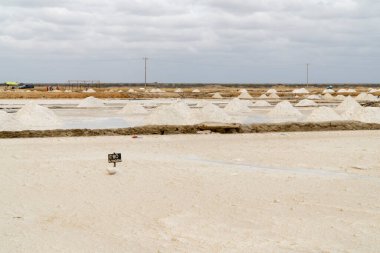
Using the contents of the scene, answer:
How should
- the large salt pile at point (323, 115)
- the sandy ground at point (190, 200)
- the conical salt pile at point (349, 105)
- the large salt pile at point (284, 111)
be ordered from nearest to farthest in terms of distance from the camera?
1. the sandy ground at point (190, 200)
2. the large salt pile at point (323, 115)
3. the conical salt pile at point (349, 105)
4. the large salt pile at point (284, 111)

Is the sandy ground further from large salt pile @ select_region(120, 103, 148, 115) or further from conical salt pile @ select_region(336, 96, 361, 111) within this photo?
conical salt pile @ select_region(336, 96, 361, 111)

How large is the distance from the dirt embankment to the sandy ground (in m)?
2.11

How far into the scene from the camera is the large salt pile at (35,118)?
14.5 metres

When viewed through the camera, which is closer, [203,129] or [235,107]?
[203,129]

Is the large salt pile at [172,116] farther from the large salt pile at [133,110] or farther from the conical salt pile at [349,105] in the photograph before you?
the conical salt pile at [349,105]

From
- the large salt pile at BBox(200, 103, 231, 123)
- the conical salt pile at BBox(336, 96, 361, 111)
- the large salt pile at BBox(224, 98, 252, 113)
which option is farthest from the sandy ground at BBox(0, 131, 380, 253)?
the large salt pile at BBox(224, 98, 252, 113)

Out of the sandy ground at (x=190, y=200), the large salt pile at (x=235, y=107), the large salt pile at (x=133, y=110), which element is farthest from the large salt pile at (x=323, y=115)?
the sandy ground at (x=190, y=200)

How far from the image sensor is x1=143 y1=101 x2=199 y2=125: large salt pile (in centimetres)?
1562

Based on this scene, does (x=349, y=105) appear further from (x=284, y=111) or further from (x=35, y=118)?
(x=35, y=118)

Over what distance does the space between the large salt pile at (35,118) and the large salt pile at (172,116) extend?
9.05 feet

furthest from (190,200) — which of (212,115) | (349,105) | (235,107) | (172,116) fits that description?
(235,107)

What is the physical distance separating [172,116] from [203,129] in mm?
1750

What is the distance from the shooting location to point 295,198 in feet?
20.2

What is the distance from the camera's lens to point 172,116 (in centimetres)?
1591
